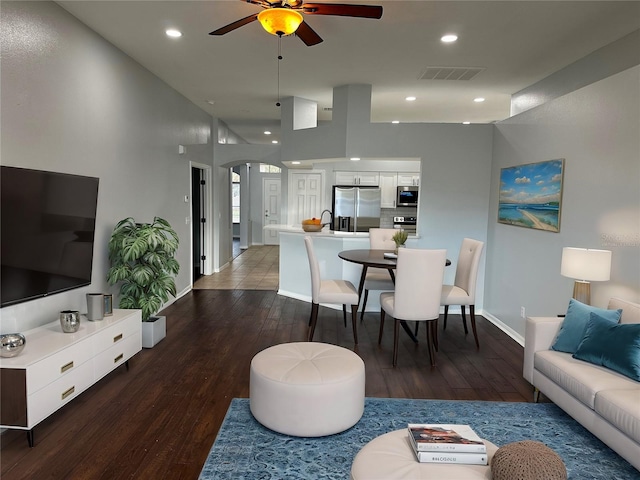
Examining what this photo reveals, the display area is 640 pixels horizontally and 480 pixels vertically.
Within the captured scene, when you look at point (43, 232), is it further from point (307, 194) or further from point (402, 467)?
point (307, 194)

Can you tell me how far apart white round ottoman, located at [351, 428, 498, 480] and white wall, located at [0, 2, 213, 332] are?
2500 millimetres

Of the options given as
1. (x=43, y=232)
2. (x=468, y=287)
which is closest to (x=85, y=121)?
(x=43, y=232)

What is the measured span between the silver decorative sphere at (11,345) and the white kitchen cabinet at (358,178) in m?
7.18

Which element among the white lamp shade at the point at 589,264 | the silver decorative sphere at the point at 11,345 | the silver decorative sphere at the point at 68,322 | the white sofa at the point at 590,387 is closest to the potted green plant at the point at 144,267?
the silver decorative sphere at the point at 68,322

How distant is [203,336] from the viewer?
4445 mm

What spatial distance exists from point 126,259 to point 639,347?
3873 mm

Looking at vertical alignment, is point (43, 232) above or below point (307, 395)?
above

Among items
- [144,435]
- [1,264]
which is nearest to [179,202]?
[1,264]

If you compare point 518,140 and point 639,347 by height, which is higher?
point 518,140

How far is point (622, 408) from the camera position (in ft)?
7.16

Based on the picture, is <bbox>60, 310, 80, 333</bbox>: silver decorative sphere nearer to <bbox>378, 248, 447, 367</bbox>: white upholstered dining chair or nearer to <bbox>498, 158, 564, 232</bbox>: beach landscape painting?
<bbox>378, 248, 447, 367</bbox>: white upholstered dining chair

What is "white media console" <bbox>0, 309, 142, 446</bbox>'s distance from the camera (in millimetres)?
2350

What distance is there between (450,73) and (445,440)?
421cm

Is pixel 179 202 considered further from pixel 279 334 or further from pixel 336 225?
pixel 336 225
